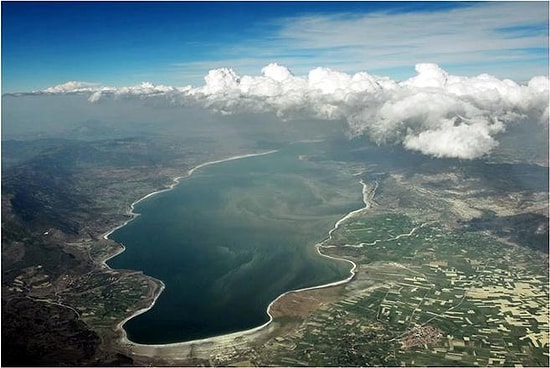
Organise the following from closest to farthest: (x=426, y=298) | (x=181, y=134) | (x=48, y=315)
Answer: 1. (x=48, y=315)
2. (x=426, y=298)
3. (x=181, y=134)

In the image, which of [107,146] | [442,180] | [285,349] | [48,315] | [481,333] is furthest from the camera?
[107,146]

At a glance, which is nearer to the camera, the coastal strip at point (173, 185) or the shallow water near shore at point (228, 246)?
the shallow water near shore at point (228, 246)

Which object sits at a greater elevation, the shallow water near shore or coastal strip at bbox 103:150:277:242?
coastal strip at bbox 103:150:277:242

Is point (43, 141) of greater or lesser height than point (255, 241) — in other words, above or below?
above

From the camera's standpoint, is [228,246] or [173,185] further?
[173,185]

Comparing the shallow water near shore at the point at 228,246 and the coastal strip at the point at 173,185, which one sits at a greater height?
the coastal strip at the point at 173,185

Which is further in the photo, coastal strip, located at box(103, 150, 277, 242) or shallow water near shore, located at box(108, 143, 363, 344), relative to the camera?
coastal strip, located at box(103, 150, 277, 242)

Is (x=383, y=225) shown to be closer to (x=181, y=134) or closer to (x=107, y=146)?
(x=107, y=146)

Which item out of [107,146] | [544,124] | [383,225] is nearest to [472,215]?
[383,225]
